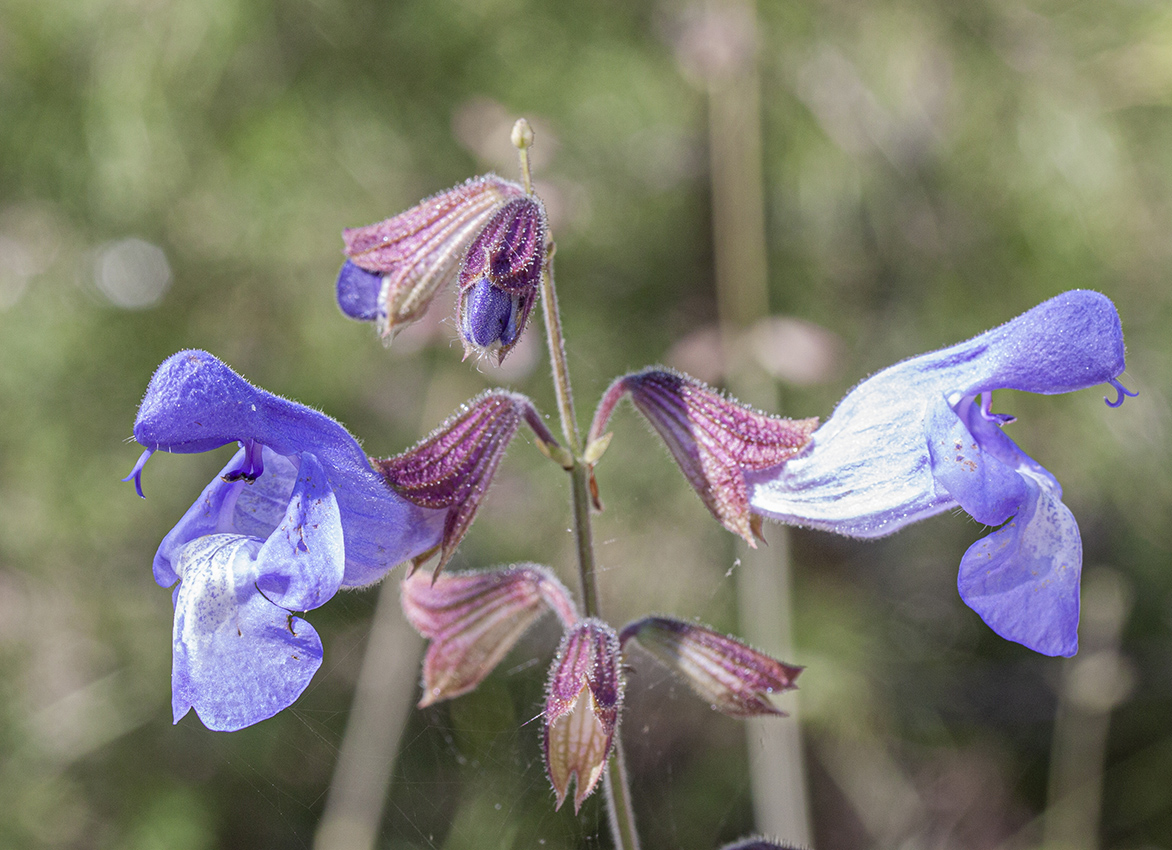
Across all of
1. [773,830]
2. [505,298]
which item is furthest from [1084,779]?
[505,298]

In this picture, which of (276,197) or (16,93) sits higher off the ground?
(16,93)

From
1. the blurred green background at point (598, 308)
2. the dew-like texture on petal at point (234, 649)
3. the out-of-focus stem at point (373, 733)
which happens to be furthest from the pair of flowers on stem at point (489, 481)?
the blurred green background at point (598, 308)

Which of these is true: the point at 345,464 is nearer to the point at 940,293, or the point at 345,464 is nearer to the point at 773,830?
the point at 773,830

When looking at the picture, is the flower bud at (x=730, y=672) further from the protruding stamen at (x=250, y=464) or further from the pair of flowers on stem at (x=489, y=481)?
the protruding stamen at (x=250, y=464)

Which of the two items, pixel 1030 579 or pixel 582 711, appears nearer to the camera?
pixel 1030 579

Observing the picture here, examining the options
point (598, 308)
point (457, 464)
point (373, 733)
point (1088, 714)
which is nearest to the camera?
point (457, 464)

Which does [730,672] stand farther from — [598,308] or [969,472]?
[598,308]

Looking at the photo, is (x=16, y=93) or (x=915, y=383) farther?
(x=16, y=93)

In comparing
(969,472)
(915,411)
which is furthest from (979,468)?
(915,411)
